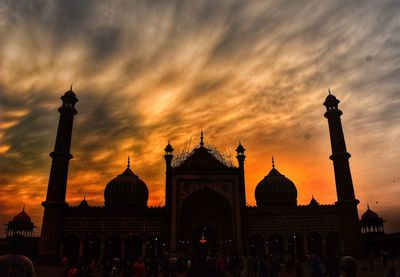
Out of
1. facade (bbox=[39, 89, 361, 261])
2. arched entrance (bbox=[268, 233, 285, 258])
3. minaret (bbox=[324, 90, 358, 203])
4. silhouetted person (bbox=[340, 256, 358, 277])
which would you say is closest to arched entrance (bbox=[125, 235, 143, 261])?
facade (bbox=[39, 89, 361, 261])

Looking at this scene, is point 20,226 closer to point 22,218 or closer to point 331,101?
point 22,218

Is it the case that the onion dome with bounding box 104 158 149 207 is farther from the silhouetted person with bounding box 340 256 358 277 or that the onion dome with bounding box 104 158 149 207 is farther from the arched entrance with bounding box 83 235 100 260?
the silhouetted person with bounding box 340 256 358 277

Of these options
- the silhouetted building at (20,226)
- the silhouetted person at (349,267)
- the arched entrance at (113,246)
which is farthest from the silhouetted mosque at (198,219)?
the silhouetted person at (349,267)

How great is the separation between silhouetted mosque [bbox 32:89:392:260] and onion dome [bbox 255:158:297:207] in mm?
5026

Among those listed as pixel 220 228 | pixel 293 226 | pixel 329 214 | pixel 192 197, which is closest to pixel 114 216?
pixel 192 197

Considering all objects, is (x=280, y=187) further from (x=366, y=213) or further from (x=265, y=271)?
(x=265, y=271)

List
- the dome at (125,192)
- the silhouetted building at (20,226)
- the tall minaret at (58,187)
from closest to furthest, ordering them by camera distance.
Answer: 1. the tall minaret at (58,187)
2. the dome at (125,192)
3. the silhouetted building at (20,226)

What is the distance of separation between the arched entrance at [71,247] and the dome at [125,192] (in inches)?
220

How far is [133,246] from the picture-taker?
32.8 m

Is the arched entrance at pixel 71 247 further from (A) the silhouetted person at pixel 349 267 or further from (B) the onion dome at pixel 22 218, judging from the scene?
(A) the silhouetted person at pixel 349 267

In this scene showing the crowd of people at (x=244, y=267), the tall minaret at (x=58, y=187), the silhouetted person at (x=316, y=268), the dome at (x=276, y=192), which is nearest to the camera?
the crowd of people at (x=244, y=267)

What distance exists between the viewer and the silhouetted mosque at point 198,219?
31625mm

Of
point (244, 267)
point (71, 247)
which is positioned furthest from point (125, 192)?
point (244, 267)

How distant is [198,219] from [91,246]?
10.1m
